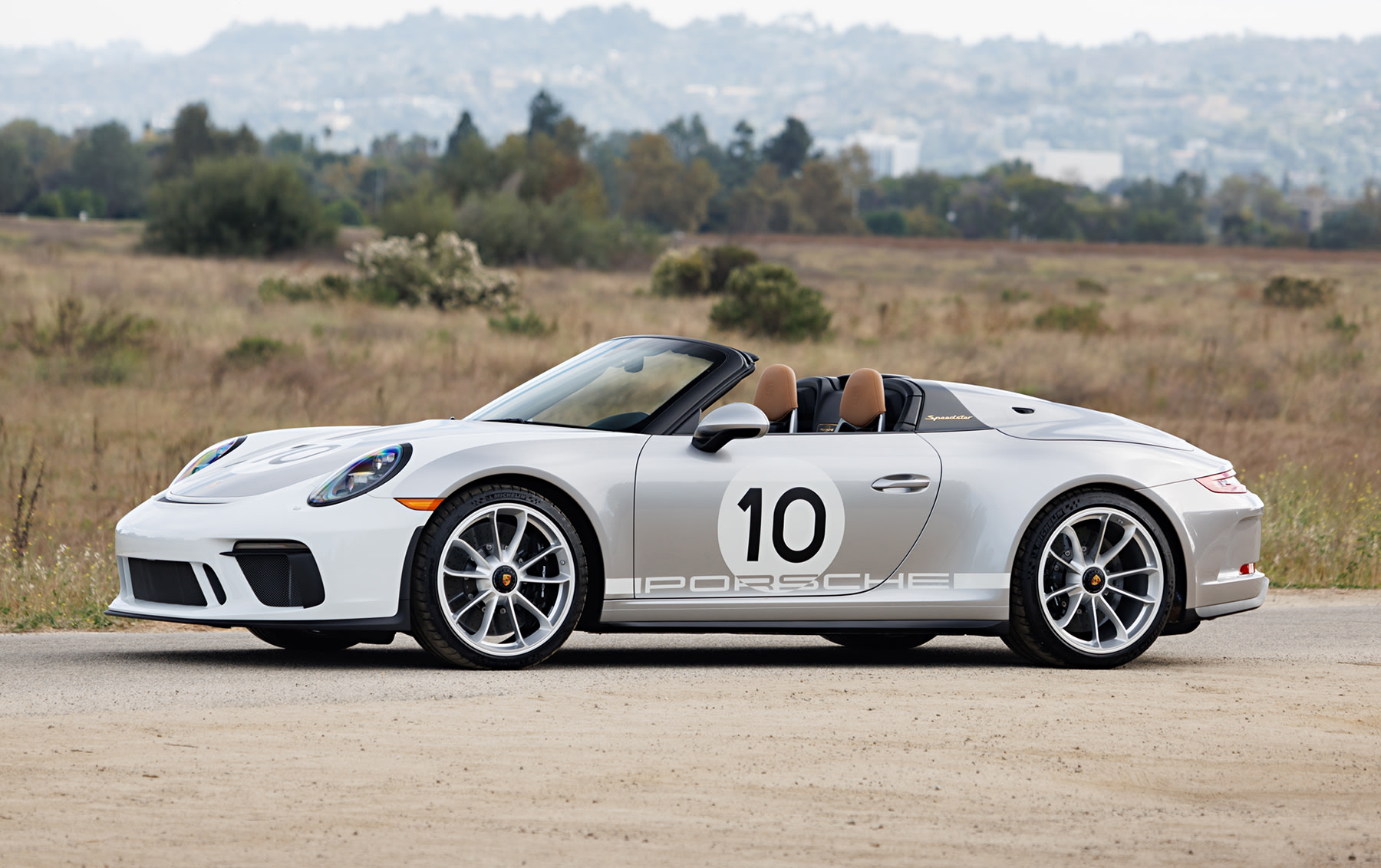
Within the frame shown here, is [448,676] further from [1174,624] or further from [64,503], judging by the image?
[64,503]

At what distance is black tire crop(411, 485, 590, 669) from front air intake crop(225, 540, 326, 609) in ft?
1.34

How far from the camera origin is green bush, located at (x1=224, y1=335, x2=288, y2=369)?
24.9 meters

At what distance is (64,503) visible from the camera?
1485 centimetres

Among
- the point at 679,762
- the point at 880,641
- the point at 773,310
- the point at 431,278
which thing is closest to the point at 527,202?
the point at 431,278

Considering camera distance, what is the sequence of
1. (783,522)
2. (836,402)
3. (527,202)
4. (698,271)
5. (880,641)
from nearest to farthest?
(783,522) → (836,402) → (880,641) → (698,271) → (527,202)

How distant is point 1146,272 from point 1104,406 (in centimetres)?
5351

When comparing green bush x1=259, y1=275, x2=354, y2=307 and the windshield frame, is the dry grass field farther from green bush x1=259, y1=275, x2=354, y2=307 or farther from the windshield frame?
the windshield frame

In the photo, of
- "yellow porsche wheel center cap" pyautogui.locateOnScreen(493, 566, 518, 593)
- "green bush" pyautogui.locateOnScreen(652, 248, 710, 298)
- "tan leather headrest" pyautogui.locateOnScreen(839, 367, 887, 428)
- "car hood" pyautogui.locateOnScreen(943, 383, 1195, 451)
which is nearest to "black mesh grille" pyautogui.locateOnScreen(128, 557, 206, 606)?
"yellow porsche wheel center cap" pyautogui.locateOnScreen(493, 566, 518, 593)

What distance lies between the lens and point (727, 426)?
689 centimetres

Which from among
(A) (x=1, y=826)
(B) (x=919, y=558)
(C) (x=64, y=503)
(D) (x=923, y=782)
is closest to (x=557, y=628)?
(B) (x=919, y=558)

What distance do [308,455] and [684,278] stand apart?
39.3 m

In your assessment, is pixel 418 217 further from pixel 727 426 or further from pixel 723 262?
pixel 727 426

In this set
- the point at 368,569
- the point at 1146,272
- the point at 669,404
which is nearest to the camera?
the point at 368,569

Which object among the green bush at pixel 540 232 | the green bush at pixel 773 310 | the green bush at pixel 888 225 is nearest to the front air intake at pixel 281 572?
the green bush at pixel 773 310
